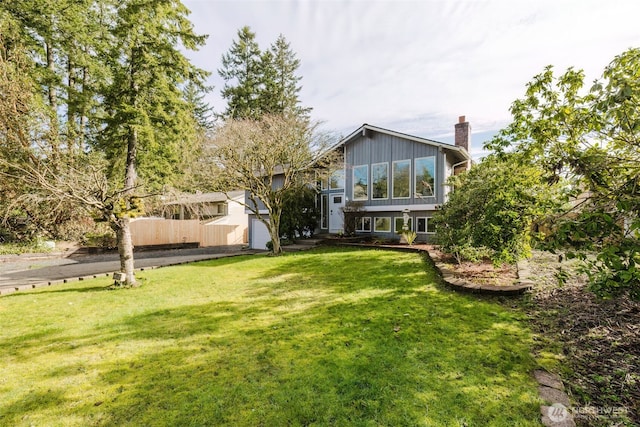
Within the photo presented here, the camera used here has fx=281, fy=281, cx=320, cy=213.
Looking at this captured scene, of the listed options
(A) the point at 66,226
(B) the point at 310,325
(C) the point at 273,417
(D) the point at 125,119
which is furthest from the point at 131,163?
(C) the point at 273,417

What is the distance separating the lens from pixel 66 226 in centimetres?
1714

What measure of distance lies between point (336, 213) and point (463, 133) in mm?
8736

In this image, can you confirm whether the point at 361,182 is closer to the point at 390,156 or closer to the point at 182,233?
the point at 390,156

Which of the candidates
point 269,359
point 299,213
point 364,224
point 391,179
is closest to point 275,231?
point 299,213

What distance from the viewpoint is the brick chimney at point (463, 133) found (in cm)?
1574

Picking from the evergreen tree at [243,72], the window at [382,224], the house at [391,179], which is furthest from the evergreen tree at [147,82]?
the evergreen tree at [243,72]

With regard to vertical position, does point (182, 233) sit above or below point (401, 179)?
below

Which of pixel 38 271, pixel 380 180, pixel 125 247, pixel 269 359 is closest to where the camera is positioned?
pixel 269 359

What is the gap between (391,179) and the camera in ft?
52.9

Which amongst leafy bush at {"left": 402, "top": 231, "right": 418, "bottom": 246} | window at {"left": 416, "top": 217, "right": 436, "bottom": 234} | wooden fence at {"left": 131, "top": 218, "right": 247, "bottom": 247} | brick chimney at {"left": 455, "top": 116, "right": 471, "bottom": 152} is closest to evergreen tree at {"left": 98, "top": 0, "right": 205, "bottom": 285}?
wooden fence at {"left": 131, "top": 218, "right": 247, "bottom": 247}

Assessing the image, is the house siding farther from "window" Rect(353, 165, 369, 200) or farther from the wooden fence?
the wooden fence

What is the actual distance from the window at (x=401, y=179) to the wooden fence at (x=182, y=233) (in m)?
15.1

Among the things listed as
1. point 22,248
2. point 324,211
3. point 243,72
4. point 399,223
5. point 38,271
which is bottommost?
point 38,271

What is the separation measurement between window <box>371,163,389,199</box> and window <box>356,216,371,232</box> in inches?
59.8
